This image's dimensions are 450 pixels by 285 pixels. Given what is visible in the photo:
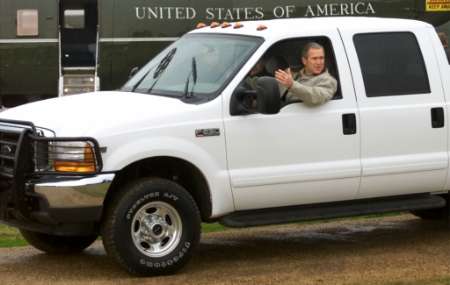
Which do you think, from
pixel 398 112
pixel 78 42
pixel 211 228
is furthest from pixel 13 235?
pixel 78 42

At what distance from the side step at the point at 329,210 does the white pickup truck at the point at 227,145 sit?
0.01 meters

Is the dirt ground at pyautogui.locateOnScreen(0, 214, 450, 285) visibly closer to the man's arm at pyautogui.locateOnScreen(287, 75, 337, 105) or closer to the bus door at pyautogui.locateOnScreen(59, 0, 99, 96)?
the man's arm at pyautogui.locateOnScreen(287, 75, 337, 105)

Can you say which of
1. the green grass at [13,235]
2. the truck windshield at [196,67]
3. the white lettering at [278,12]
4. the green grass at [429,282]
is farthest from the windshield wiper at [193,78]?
the white lettering at [278,12]

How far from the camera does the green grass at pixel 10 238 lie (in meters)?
9.65

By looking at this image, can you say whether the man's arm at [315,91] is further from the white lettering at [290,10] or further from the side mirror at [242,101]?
the white lettering at [290,10]

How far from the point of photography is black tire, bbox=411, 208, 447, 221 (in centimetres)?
1010

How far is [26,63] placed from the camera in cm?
1802

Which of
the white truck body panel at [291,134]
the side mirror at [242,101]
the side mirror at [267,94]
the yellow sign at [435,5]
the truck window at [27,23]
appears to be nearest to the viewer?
the white truck body panel at [291,134]

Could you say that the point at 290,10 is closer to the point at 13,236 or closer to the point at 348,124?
the point at 13,236

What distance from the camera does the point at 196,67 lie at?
862 centimetres

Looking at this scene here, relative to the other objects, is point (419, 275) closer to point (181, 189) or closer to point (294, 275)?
point (294, 275)

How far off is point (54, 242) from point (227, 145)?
173 cm

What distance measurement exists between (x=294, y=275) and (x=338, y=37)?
1922 millimetres

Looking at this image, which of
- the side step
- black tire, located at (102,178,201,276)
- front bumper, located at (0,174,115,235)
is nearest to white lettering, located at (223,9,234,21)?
the side step
